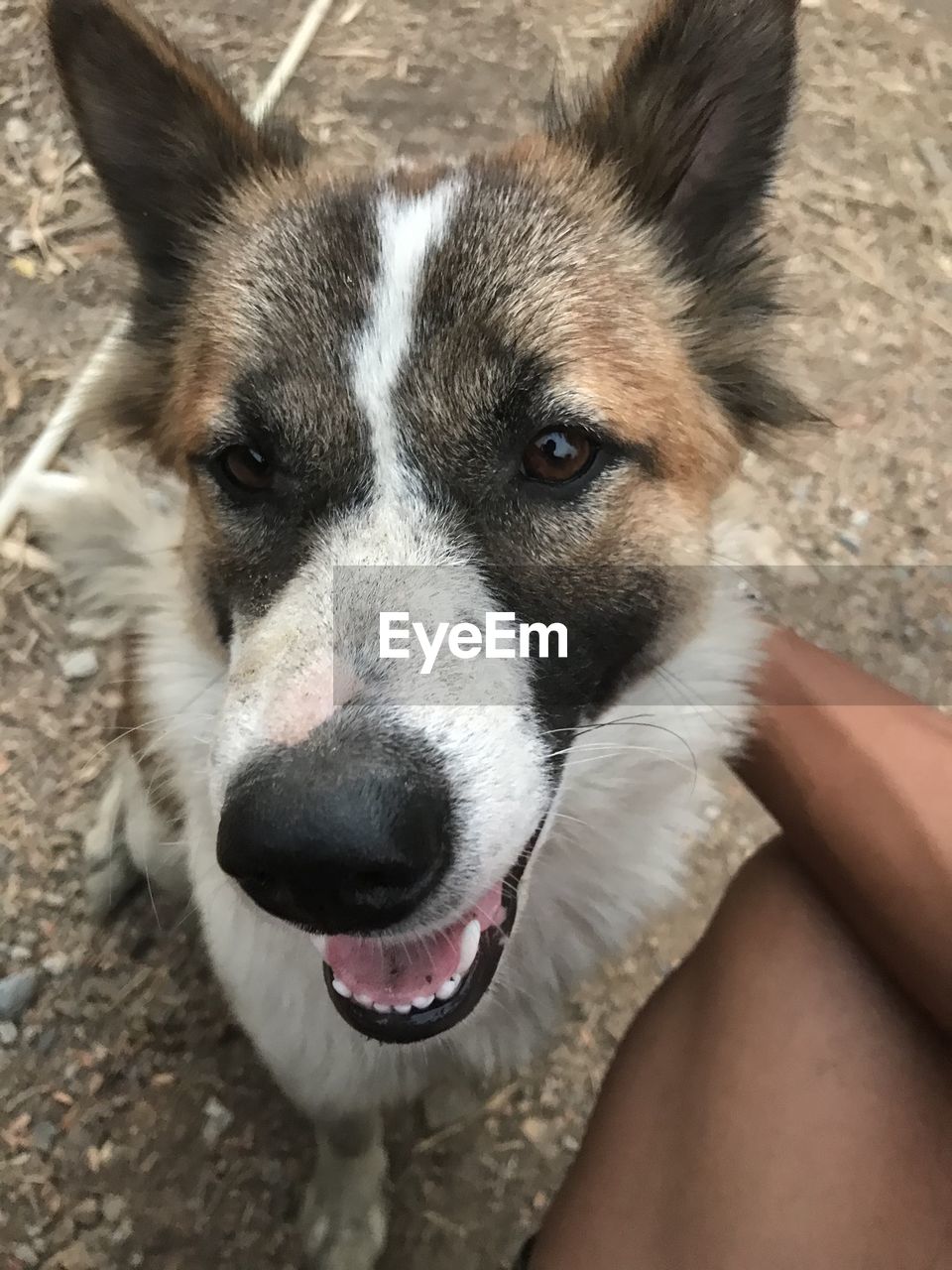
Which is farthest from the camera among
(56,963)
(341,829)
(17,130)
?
(17,130)

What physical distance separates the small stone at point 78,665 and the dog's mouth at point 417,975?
1.56 m

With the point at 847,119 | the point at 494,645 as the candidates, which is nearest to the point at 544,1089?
the point at 494,645

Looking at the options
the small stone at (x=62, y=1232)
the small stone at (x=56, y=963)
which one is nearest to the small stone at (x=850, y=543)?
the small stone at (x=56, y=963)

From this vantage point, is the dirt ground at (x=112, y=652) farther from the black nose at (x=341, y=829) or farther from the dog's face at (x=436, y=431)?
the black nose at (x=341, y=829)

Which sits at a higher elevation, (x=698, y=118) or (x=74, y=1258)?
(x=698, y=118)

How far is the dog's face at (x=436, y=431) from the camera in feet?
4.02

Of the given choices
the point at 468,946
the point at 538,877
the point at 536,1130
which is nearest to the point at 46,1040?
the point at 536,1130

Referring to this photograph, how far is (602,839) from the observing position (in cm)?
186

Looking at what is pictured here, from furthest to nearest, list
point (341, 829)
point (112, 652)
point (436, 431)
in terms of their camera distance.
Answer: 1. point (112, 652)
2. point (436, 431)
3. point (341, 829)

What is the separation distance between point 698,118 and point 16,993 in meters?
2.38

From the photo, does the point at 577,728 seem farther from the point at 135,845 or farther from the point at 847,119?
the point at 847,119

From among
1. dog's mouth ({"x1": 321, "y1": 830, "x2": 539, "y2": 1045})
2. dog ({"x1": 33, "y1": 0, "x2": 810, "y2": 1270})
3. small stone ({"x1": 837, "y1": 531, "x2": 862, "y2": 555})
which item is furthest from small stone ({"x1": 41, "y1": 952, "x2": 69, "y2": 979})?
small stone ({"x1": 837, "y1": 531, "x2": 862, "y2": 555})

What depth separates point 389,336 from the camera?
139 cm

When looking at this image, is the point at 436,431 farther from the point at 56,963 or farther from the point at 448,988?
the point at 56,963
